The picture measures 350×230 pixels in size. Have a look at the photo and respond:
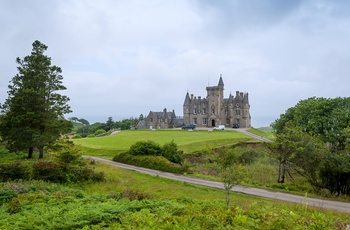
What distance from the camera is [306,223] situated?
Answer: 24.2 ft

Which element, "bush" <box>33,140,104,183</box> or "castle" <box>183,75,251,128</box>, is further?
"castle" <box>183,75,251,128</box>

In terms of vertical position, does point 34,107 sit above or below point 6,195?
above

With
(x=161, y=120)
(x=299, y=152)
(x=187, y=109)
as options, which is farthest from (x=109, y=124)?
(x=299, y=152)

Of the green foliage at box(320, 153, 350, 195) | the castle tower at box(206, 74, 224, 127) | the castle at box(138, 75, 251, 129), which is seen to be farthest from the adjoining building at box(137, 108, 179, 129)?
the green foliage at box(320, 153, 350, 195)

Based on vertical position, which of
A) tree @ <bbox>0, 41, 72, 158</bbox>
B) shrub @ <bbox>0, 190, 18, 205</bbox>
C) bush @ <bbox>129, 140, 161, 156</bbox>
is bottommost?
shrub @ <bbox>0, 190, 18, 205</bbox>

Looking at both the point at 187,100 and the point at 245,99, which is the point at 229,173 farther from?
the point at 187,100

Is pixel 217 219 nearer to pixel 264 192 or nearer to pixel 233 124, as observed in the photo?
pixel 264 192

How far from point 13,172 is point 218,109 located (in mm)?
68229

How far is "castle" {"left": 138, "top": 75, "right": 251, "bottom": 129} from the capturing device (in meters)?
82.2

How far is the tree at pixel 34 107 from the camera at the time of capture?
26.2 meters

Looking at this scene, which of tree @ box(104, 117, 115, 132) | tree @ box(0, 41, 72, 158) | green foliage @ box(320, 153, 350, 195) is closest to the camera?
green foliage @ box(320, 153, 350, 195)

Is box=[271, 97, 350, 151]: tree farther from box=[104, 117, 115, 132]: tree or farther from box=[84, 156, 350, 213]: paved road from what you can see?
box=[104, 117, 115, 132]: tree

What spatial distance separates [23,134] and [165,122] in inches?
2473

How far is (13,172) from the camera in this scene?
20.1 meters
